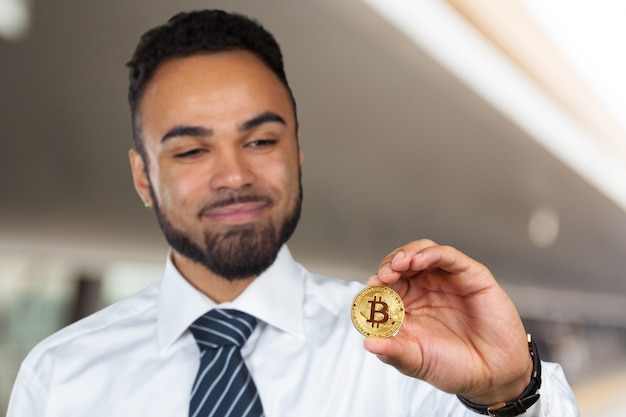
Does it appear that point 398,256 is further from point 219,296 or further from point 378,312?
point 219,296

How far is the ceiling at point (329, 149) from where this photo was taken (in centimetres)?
286

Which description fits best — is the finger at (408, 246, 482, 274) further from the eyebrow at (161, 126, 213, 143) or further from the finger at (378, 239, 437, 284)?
the eyebrow at (161, 126, 213, 143)

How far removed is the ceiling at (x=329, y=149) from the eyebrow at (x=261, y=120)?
1398 millimetres

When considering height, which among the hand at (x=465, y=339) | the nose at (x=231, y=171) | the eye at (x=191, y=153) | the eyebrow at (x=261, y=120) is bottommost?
the hand at (x=465, y=339)

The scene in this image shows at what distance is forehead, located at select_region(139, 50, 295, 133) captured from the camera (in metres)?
1.41

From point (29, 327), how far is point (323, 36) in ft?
24.7

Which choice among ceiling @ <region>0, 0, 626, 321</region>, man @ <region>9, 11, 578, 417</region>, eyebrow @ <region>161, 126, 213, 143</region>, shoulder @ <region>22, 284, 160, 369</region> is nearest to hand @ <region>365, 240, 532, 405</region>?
man @ <region>9, 11, 578, 417</region>

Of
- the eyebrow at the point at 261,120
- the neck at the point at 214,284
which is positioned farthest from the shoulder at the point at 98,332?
the eyebrow at the point at 261,120

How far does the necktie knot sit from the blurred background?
1.77m

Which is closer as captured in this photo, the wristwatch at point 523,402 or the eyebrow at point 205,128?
the wristwatch at point 523,402

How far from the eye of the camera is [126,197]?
552 centimetres

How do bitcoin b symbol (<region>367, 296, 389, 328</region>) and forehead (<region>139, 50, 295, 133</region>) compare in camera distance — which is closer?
bitcoin b symbol (<region>367, 296, 389, 328</region>)

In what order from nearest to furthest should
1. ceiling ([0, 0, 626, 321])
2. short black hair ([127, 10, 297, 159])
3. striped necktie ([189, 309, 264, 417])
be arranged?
striped necktie ([189, 309, 264, 417]) → short black hair ([127, 10, 297, 159]) → ceiling ([0, 0, 626, 321])

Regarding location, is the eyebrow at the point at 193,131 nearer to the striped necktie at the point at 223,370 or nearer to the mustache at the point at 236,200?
the mustache at the point at 236,200
